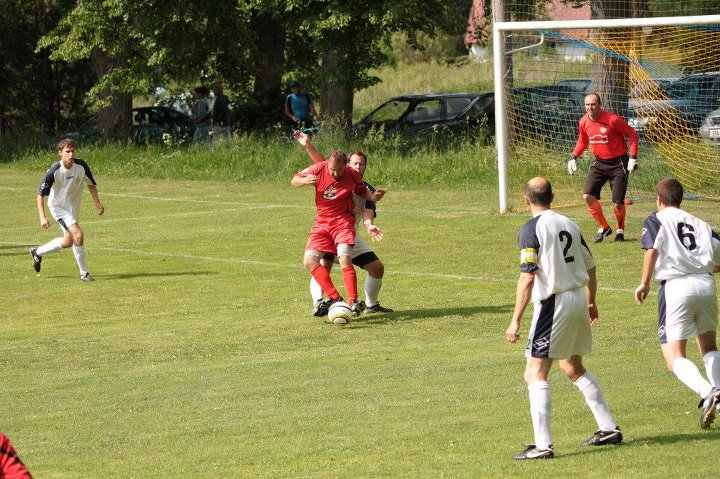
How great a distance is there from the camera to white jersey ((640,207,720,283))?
833cm

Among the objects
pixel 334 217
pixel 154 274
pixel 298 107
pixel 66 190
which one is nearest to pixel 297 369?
pixel 334 217

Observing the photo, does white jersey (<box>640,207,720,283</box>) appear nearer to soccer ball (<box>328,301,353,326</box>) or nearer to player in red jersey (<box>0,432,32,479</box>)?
soccer ball (<box>328,301,353,326</box>)

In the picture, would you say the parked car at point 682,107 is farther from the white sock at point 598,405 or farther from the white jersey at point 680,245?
the white sock at point 598,405

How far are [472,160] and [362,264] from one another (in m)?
15.1

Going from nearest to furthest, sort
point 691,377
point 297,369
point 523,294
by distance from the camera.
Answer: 1. point 523,294
2. point 691,377
3. point 297,369

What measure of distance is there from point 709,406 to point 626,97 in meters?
Result: 16.0

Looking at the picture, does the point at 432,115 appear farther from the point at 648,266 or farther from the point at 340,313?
the point at 648,266

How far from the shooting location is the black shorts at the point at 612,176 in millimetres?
18391

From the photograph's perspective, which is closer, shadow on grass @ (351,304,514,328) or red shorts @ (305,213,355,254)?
red shorts @ (305,213,355,254)

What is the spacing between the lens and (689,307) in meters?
8.27

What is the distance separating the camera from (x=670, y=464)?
284 inches

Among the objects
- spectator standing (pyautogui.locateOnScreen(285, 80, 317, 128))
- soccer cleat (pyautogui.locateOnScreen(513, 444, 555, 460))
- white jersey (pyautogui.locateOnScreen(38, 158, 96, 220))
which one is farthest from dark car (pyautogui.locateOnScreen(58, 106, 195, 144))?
soccer cleat (pyautogui.locateOnScreen(513, 444, 555, 460))

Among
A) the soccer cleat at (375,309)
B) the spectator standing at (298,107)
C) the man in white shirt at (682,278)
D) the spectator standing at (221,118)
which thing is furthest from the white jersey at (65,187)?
the spectator standing at (221,118)

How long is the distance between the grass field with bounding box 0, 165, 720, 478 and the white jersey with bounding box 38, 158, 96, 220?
Answer: 0.98 metres
